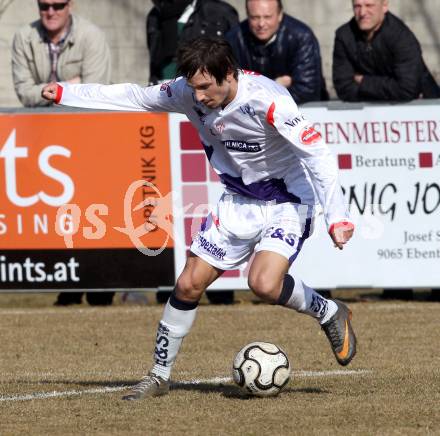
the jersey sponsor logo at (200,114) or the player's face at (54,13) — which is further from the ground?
the player's face at (54,13)

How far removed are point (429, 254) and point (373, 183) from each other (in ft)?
2.51

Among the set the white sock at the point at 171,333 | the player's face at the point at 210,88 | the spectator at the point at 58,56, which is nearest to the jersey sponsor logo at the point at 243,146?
the player's face at the point at 210,88

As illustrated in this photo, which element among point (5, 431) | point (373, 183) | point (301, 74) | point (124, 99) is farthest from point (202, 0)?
point (5, 431)

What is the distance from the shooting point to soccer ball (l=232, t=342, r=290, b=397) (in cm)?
750

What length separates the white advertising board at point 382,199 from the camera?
11.7 m

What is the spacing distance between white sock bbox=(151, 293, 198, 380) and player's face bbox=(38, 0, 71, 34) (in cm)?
518

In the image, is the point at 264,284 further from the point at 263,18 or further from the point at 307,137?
the point at 263,18

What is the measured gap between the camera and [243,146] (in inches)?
295

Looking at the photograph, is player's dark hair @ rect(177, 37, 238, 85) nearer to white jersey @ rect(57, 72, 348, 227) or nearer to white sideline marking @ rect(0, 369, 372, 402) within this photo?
white jersey @ rect(57, 72, 348, 227)

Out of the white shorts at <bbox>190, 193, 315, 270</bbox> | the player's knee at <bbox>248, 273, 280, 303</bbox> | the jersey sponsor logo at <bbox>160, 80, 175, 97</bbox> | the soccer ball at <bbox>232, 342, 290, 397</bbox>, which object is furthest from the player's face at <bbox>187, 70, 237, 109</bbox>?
the soccer ball at <bbox>232, 342, 290, 397</bbox>

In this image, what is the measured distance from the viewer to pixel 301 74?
11953 mm

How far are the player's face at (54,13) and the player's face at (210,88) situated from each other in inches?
206

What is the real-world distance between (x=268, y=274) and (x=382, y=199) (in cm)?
438

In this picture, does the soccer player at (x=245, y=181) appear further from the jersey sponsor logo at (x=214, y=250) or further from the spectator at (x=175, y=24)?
the spectator at (x=175, y=24)
